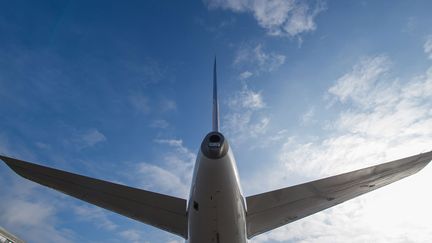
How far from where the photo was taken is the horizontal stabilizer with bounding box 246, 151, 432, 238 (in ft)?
20.3

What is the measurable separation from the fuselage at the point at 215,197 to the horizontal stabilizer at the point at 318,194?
4.03 ft

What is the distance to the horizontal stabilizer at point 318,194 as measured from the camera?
618 centimetres

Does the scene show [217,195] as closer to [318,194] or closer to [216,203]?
[216,203]

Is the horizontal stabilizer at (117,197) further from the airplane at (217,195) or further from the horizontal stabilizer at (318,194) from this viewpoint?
the horizontal stabilizer at (318,194)

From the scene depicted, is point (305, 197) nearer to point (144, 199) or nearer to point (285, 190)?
point (285, 190)

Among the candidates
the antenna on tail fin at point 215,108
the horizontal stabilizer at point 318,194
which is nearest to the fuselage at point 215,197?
the antenna on tail fin at point 215,108

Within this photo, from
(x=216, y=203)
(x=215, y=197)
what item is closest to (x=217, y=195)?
(x=215, y=197)

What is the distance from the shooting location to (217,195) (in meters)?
5.55

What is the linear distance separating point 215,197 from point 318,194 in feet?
9.46

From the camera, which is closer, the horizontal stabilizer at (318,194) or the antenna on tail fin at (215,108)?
the horizontal stabilizer at (318,194)

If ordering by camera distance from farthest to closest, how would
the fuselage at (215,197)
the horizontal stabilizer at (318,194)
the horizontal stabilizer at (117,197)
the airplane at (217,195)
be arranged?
the horizontal stabilizer at (117,197) < the horizontal stabilizer at (318,194) < the airplane at (217,195) < the fuselage at (215,197)

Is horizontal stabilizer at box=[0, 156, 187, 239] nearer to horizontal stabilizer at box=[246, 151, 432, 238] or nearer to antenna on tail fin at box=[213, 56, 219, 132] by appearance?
horizontal stabilizer at box=[246, 151, 432, 238]

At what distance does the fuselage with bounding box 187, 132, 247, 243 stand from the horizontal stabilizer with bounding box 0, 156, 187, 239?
1.33 meters

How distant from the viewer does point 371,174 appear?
6.34 metres
